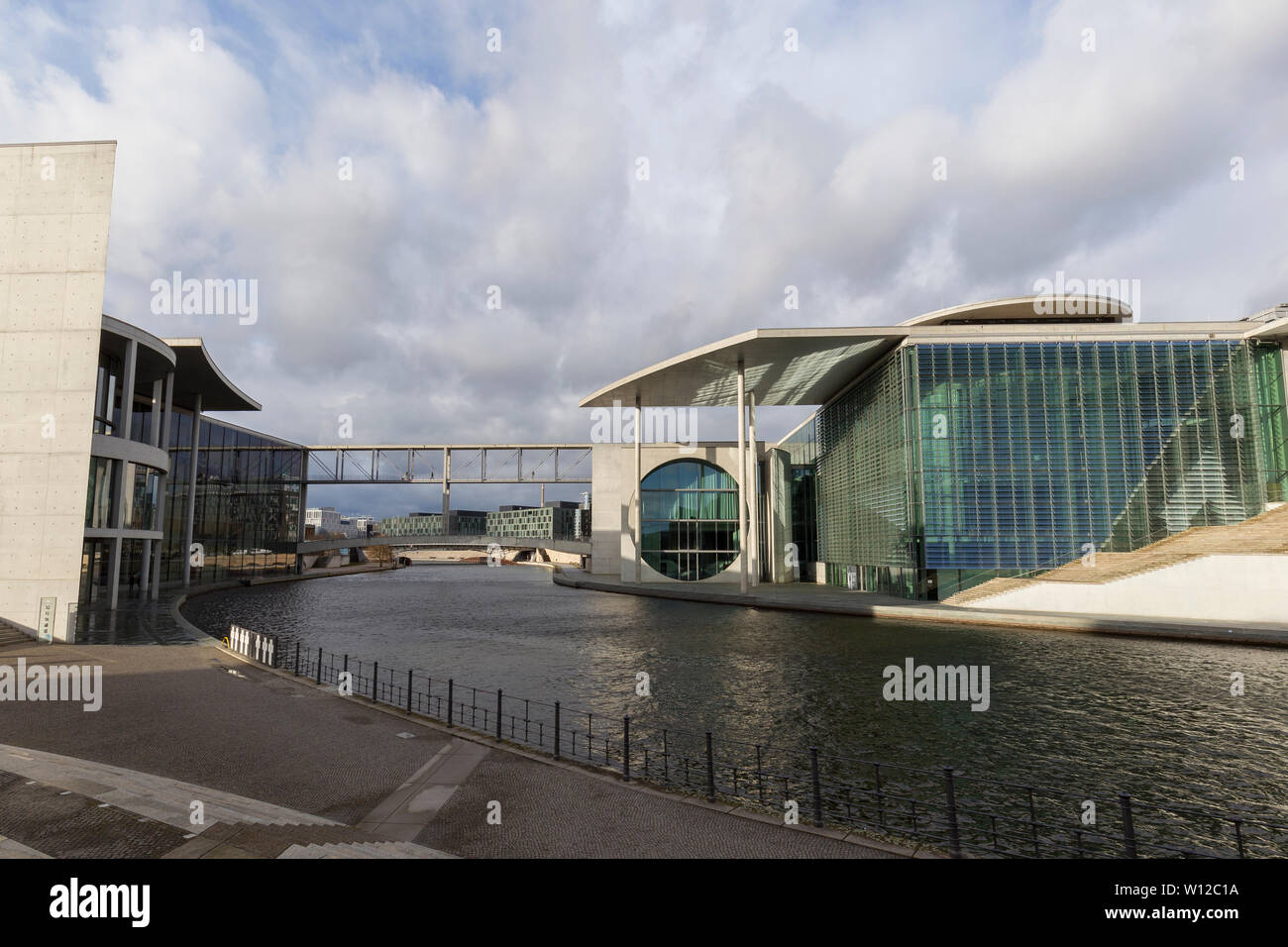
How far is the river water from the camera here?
1152 cm

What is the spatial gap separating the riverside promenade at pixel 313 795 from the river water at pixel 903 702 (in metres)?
5.07

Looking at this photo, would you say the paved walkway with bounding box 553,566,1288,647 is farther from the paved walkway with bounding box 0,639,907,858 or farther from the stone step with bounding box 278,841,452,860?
the stone step with bounding box 278,841,452,860

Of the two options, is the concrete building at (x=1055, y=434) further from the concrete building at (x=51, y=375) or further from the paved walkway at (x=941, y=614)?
the concrete building at (x=51, y=375)

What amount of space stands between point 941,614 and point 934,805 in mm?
23333

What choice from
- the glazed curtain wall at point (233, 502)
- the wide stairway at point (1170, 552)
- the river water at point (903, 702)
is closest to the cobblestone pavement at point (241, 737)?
the river water at point (903, 702)

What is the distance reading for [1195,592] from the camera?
2769cm

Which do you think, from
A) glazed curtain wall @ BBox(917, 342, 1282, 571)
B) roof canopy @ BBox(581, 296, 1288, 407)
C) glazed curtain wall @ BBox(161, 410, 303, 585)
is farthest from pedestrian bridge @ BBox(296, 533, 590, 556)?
glazed curtain wall @ BBox(917, 342, 1282, 571)

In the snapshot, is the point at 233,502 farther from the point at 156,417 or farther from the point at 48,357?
the point at 48,357

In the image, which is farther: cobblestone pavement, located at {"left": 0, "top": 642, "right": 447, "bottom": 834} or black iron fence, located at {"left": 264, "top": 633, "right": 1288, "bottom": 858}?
cobblestone pavement, located at {"left": 0, "top": 642, "right": 447, "bottom": 834}

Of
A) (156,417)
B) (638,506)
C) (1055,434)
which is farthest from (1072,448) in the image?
(156,417)

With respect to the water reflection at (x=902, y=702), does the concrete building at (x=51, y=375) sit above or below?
above

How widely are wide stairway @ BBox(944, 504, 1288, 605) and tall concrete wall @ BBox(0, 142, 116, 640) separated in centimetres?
3849

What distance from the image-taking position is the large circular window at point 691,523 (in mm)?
52969
